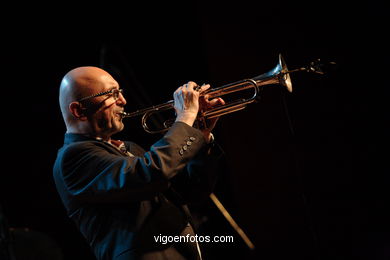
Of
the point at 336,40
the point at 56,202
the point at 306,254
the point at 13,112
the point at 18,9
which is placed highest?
the point at 18,9

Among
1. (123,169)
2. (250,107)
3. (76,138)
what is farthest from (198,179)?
(250,107)

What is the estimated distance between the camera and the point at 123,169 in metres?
1.57

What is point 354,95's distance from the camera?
3270 millimetres

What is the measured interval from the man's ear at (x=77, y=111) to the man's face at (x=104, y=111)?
0.03m

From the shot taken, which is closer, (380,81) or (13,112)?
(380,81)

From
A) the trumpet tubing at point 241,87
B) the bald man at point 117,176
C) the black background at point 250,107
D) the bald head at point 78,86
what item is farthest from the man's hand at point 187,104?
the black background at point 250,107

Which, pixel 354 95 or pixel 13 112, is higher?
pixel 13 112

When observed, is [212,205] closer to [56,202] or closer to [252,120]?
[252,120]

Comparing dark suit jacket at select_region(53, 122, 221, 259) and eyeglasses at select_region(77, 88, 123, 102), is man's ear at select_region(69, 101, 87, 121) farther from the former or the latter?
dark suit jacket at select_region(53, 122, 221, 259)

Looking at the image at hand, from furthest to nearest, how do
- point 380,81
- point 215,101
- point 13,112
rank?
point 13,112
point 380,81
point 215,101

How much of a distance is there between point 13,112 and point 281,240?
110 inches

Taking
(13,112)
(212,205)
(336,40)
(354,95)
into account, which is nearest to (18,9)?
(13,112)

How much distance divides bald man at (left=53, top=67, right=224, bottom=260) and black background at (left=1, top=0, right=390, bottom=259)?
154cm

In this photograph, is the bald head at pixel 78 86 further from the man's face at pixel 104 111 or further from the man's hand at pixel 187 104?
the man's hand at pixel 187 104
